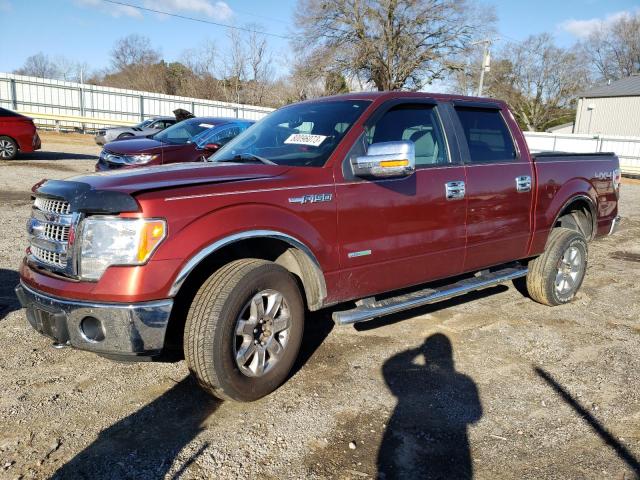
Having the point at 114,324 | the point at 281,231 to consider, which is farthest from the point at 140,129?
the point at 114,324

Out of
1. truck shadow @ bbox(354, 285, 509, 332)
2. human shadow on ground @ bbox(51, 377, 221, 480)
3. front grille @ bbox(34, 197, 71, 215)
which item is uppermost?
front grille @ bbox(34, 197, 71, 215)

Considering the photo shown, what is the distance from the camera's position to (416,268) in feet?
13.5

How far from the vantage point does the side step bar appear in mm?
3689

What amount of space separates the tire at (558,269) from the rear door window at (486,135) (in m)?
1.04

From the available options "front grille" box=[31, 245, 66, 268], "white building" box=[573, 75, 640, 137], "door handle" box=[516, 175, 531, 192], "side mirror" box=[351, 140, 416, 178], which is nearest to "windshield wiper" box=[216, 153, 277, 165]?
"side mirror" box=[351, 140, 416, 178]

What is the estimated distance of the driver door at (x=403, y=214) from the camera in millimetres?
3689

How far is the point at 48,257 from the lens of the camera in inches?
126

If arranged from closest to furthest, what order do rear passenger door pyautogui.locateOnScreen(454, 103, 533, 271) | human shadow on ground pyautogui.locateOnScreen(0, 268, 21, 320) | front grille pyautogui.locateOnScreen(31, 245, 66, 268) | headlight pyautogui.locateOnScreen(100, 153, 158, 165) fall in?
front grille pyautogui.locateOnScreen(31, 245, 66, 268)
rear passenger door pyautogui.locateOnScreen(454, 103, 533, 271)
human shadow on ground pyautogui.locateOnScreen(0, 268, 21, 320)
headlight pyautogui.locateOnScreen(100, 153, 158, 165)

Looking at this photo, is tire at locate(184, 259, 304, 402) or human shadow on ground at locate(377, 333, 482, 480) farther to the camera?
tire at locate(184, 259, 304, 402)

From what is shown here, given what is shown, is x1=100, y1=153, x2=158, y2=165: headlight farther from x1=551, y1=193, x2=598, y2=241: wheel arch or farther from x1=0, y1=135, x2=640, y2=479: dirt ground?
x1=551, y1=193, x2=598, y2=241: wheel arch

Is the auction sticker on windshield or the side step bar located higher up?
the auction sticker on windshield

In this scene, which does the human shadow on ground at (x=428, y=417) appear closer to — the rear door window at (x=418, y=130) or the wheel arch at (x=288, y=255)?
the wheel arch at (x=288, y=255)

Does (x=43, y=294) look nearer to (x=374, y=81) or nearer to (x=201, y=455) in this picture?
(x=201, y=455)

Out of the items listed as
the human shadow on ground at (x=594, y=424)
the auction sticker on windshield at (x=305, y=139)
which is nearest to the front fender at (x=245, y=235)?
the auction sticker on windshield at (x=305, y=139)
